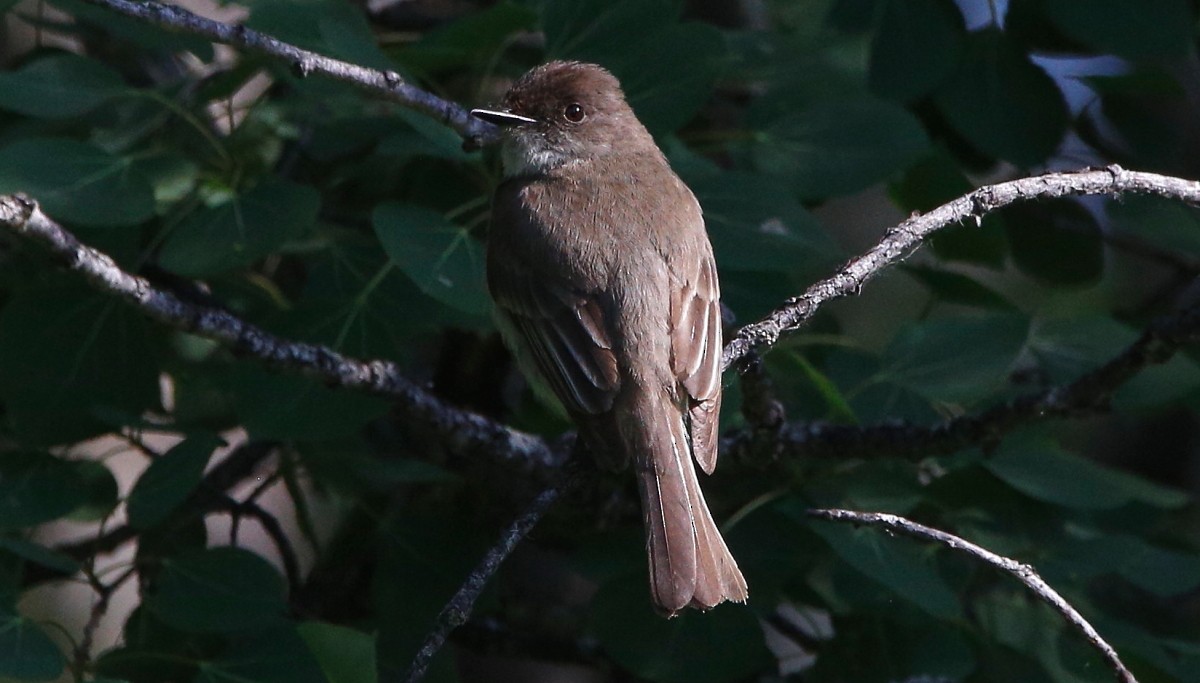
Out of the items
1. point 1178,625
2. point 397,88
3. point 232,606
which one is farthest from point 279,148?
point 1178,625

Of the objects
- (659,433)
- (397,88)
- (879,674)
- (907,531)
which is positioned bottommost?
(879,674)

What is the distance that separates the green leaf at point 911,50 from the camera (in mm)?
4238

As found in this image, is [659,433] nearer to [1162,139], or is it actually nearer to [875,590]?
[875,590]

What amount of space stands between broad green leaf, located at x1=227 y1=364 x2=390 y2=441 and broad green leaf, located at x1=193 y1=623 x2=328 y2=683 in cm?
51

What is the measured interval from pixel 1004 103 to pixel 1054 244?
66 centimetres

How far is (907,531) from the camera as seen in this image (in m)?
2.52

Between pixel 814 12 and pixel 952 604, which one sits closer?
pixel 952 604

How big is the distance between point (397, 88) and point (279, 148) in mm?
1387

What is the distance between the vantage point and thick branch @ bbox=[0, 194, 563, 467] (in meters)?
2.75

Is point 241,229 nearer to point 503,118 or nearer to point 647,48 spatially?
point 503,118

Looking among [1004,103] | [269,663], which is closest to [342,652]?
[269,663]

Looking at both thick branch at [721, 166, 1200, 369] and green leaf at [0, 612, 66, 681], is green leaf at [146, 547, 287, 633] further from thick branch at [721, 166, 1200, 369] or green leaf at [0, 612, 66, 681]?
thick branch at [721, 166, 1200, 369]

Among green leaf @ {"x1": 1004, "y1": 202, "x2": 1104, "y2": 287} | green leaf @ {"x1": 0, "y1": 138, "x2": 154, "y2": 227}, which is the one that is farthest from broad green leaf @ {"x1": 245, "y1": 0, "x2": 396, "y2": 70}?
green leaf @ {"x1": 1004, "y1": 202, "x2": 1104, "y2": 287}

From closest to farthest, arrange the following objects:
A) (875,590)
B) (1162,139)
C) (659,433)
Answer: (659,433) < (875,590) < (1162,139)
